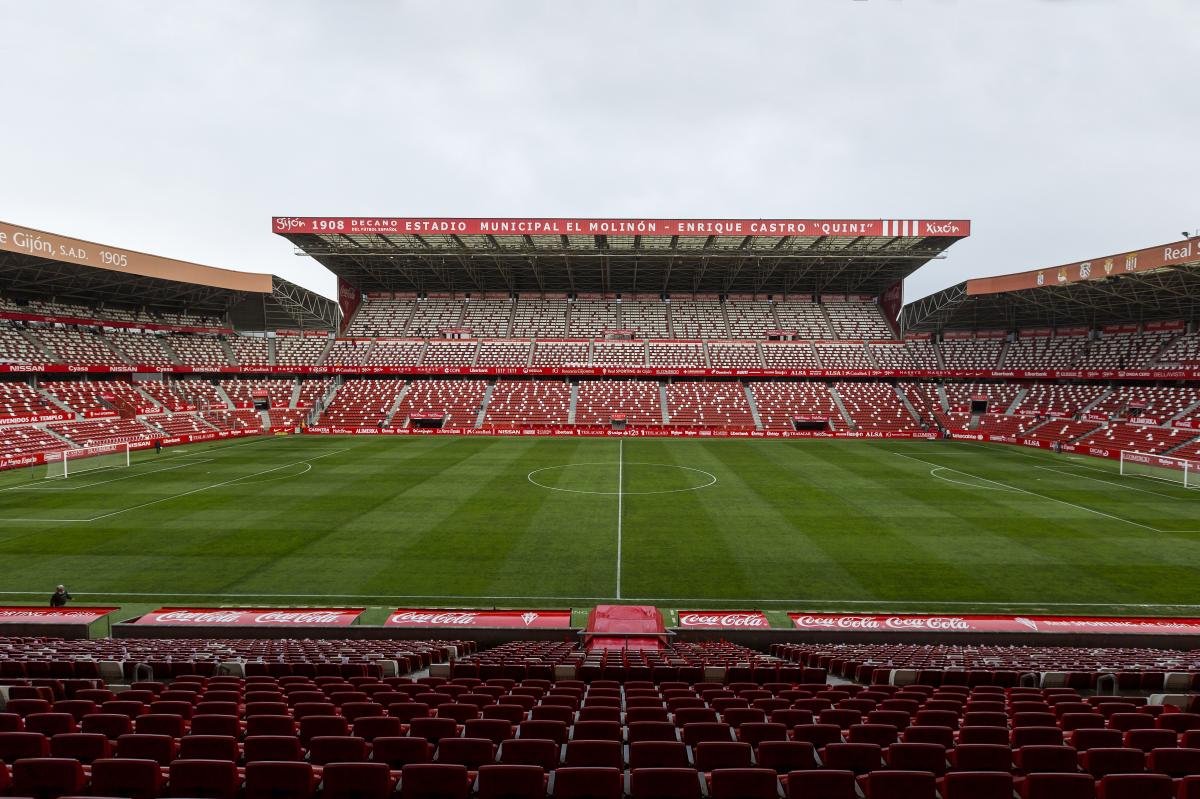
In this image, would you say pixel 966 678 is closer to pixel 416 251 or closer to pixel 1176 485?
pixel 1176 485

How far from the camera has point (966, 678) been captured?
9.14 m

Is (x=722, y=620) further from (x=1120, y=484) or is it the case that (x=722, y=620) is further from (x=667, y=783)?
(x=1120, y=484)

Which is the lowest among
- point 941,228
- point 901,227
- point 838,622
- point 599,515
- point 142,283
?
point 838,622

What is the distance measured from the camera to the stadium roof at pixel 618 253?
54.4m

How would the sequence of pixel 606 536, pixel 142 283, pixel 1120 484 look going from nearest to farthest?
pixel 606 536
pixel 1120 484
pixel 142 283

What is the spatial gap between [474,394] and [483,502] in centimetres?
3571

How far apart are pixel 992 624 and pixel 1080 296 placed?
50681 millimetres

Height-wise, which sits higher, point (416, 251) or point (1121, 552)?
point (416, 251)

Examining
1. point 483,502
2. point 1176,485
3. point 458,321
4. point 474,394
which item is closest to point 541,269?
point 458,321

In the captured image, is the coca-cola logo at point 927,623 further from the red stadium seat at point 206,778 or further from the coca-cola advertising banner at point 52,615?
the coca-cola advertising banner at point 52,615

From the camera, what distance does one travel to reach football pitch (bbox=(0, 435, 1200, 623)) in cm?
1684

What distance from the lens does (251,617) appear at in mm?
14695

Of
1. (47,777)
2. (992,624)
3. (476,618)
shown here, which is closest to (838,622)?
(992,624)

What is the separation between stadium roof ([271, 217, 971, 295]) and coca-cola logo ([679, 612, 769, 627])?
145 ft
